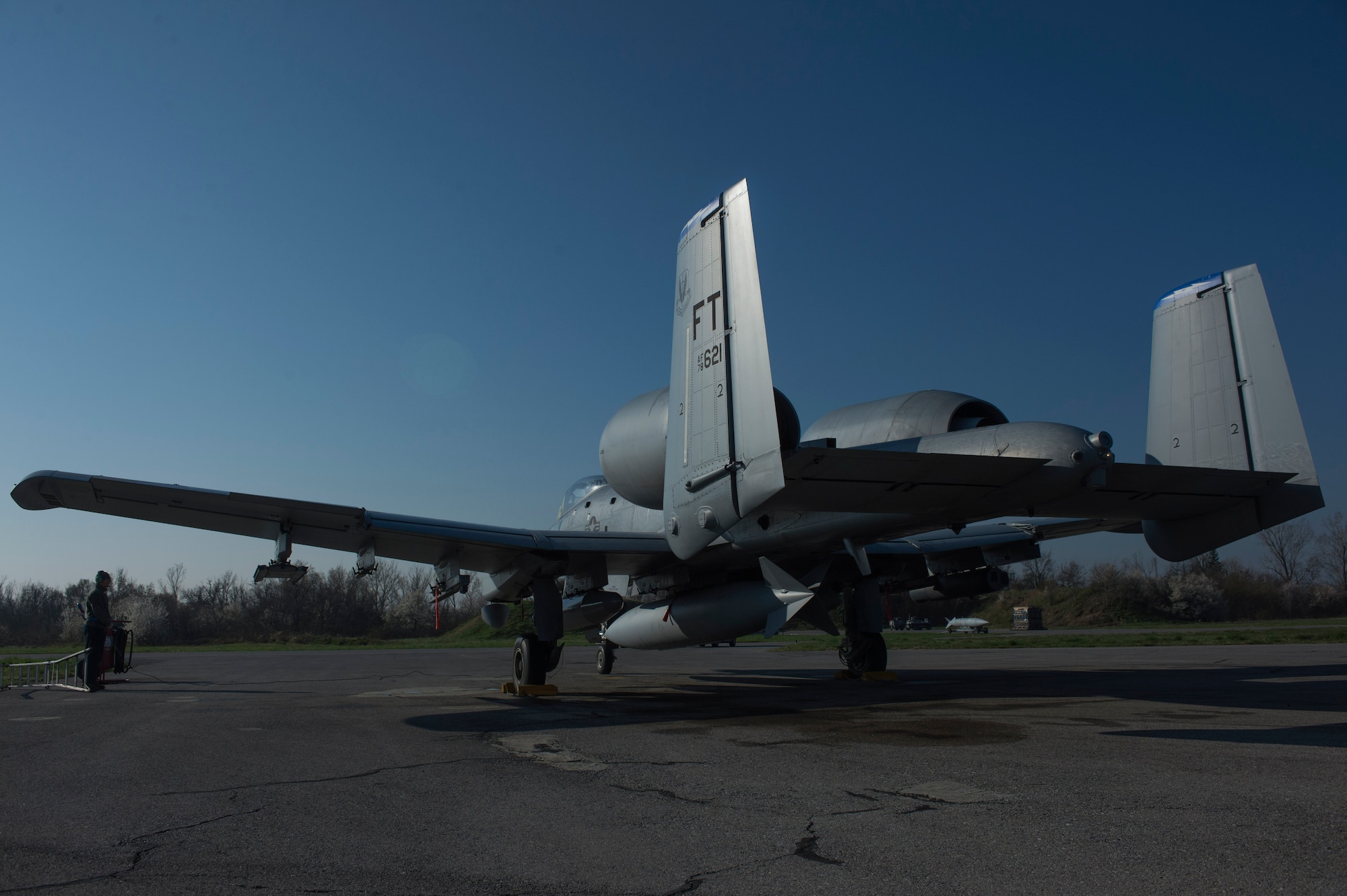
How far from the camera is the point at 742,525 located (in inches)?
361

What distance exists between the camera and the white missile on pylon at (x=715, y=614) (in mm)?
9219

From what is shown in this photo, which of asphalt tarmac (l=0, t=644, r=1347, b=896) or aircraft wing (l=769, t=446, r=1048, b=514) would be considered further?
aircraft wing (l=769, t=446, r=1048, b=514)

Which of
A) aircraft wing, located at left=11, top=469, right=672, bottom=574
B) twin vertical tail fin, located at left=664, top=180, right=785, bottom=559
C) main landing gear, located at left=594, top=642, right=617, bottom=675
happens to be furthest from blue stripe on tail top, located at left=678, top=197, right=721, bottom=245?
main landing gear, located at left=594, top=642, right=617, bottom=675

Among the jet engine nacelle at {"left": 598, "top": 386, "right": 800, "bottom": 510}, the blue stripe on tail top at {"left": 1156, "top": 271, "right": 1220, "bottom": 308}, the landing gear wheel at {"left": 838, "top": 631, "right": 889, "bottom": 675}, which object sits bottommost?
the landing gear wheel at {"left": 838, "top": 631, "right": 889, "bottom": 675}

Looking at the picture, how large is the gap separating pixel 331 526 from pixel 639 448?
431cm

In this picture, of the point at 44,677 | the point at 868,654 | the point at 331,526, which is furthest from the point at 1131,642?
the point at 44,677

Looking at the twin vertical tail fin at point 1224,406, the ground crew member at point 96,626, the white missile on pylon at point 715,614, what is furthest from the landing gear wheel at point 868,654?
the ground crew member at point 96,626

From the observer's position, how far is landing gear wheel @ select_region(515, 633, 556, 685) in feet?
39.7

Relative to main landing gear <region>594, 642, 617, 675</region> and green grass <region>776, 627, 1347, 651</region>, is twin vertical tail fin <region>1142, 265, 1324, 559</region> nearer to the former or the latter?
main landing gear <region>594, 642, 617, 675</region>

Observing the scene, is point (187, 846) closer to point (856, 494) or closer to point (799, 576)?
point (856, 494)

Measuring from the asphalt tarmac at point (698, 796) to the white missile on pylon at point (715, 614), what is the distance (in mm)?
1098

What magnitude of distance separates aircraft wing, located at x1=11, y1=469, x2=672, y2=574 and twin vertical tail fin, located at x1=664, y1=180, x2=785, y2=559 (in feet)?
11.8

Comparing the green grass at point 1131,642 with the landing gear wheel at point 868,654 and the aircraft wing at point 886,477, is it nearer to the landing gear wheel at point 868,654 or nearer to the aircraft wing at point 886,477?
A: the landing gear wheel at point 868,654

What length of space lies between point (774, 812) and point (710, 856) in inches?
34.0
